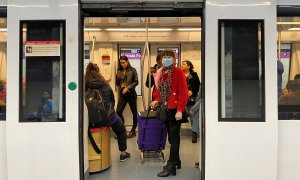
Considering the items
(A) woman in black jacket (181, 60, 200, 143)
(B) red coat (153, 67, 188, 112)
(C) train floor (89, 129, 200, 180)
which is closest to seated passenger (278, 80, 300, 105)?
(B) red coat (153, 67, 188, 112)

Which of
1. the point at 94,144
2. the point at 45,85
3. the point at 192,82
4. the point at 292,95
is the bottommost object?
the point at 94,144

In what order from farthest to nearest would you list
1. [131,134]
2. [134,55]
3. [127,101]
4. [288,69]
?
[134,55], [127,101], [131,134], [288,69]

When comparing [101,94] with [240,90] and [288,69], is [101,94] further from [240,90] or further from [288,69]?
[288,69]

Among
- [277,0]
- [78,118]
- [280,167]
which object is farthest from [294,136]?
[78,118]

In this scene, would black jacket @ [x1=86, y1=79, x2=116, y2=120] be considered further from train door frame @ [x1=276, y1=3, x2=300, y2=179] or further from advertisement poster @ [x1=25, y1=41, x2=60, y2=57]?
train door frame @ [x1=276, y1=3, x2=300, y2=179]

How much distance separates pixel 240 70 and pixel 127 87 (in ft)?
11.6

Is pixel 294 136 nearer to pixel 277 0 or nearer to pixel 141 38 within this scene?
pixel 277 0

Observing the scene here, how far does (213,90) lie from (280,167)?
105 centimetres

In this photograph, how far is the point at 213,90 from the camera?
3.42m

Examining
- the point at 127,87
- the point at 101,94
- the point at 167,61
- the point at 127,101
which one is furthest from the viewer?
the point at 127,101

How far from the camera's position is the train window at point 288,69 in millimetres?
3486

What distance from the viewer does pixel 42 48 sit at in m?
3.45

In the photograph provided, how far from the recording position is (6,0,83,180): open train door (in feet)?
11.2

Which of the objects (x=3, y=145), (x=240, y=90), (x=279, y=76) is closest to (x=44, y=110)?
(x=3, y=145)
